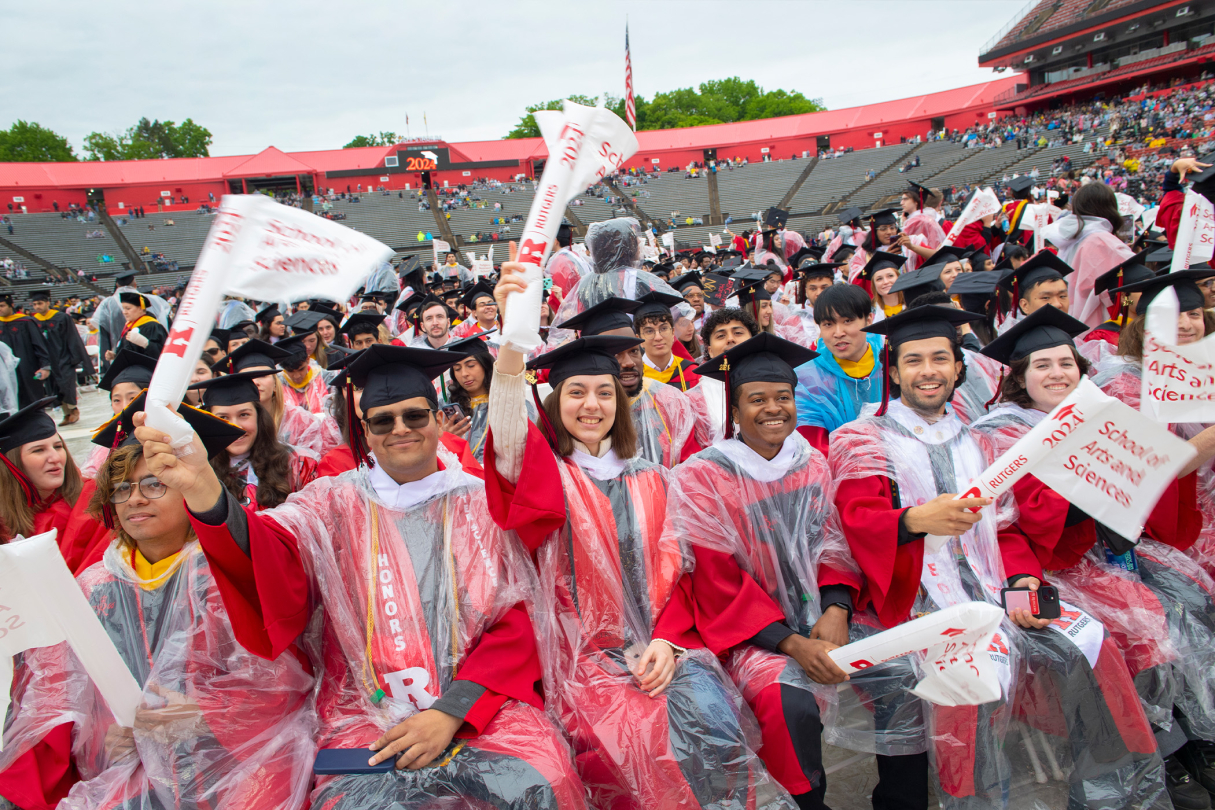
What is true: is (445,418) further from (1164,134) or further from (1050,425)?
(1164,134)

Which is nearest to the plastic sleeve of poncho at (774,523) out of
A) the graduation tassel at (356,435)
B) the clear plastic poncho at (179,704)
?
the graduation tassel at (356,435)

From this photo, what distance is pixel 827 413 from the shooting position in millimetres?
4156

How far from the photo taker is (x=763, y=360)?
3.03 meters

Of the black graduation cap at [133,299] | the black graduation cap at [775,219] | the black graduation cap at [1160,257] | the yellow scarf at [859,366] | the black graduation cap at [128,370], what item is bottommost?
the yellow scarf at [859,366]

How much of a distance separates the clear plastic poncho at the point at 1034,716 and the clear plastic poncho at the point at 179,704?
2385mm

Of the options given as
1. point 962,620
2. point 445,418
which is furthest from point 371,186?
point 962,620

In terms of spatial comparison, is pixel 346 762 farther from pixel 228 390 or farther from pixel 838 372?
pixel 838 372

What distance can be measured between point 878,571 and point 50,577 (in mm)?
2889

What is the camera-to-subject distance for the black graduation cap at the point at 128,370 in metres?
4.18

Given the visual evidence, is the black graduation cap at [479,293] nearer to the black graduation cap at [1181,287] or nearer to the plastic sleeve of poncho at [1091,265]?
the plastic sleeve of poncho at [1091,265]

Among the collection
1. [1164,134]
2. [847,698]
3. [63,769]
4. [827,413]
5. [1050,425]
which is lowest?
[847,698]

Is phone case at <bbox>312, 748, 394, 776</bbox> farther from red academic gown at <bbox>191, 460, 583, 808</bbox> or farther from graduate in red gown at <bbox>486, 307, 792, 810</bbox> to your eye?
graduate in red gown at <bbox>486, 307, 792, 810</bbox>

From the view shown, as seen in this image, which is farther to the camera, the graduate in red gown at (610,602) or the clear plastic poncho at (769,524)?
the clear plastic poncho at (769,524)

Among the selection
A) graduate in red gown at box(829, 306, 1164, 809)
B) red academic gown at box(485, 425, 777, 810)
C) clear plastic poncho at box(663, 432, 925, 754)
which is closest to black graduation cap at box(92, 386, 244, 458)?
red academic gown at box(485, 425, 777, 810)
